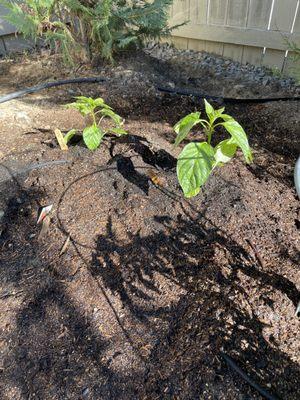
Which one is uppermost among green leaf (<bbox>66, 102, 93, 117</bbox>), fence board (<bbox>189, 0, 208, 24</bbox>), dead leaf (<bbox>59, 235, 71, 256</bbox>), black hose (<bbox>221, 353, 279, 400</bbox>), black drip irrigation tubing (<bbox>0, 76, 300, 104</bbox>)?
fence board (<bbox>189, 0, 208, 24</bbox>)

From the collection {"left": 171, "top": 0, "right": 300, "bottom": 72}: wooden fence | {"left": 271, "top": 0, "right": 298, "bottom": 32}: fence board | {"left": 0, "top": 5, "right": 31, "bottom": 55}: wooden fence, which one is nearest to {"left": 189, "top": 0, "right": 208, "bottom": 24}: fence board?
{"left": 171, "top": 0, "right": 300, "bottom": 72}: wooden fence

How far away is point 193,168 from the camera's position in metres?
1.53

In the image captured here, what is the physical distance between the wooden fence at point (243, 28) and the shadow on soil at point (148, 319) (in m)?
2.68

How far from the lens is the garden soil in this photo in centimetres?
129

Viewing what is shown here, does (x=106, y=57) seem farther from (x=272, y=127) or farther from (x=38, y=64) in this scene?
(x=272, y=127)

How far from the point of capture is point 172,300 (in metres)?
1.49

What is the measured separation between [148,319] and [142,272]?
232 millimetres

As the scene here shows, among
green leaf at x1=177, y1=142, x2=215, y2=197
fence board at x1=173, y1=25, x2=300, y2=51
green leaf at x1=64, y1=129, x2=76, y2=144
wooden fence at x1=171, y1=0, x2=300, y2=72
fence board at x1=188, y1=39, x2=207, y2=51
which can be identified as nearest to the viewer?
green leaf at x1=177, y1=142, x2=215, y2=197

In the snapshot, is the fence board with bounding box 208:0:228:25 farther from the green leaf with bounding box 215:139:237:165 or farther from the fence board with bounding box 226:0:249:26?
the green leaf with bounding box 215:139:237:165

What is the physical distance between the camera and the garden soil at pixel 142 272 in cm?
129

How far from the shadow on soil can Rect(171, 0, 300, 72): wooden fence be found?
2677 mm

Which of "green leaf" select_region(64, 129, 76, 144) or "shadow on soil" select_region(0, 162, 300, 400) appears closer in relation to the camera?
"shadow on soil" select_region(0, 162, 300, 400)

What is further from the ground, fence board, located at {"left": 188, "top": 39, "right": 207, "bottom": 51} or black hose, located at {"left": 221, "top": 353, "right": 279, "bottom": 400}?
fence board, located at {"left": 188, "top": 39, "right": 207, "bottom": 51}

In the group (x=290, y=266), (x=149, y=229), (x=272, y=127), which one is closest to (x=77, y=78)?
(x=272, y=127)
